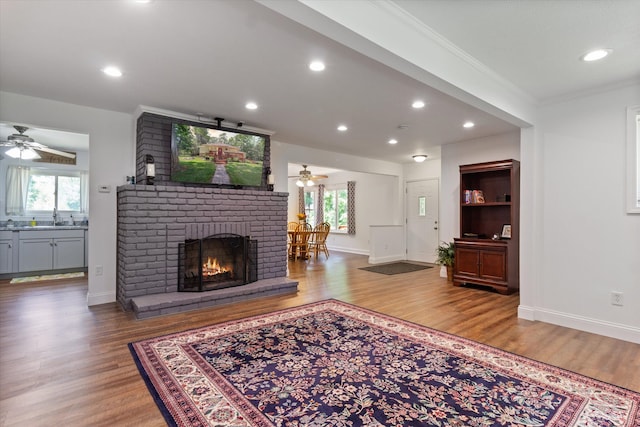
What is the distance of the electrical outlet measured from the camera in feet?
10.4

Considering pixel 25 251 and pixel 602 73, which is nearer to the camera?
pixel 602 73

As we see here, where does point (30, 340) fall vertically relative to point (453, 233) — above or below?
below

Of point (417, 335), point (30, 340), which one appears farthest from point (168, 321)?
point (417, 335)

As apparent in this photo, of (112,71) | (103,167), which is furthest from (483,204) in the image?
(103,167)

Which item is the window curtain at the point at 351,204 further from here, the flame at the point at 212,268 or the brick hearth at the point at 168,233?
the flame at the point at 212,268

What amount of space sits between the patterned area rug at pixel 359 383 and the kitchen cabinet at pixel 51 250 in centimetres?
465

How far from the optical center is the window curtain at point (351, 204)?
32.5ft

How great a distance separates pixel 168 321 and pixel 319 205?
303 inches

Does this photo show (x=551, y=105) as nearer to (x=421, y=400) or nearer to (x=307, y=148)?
(x=421, y=400)

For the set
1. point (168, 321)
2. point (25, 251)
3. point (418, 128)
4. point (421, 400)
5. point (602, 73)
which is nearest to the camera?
point (421, 400)

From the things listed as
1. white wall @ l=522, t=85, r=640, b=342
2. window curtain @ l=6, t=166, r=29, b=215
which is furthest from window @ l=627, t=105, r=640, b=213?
window curtain @ l=6, t=166, r=29, b=215

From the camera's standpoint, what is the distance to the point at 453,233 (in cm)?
596

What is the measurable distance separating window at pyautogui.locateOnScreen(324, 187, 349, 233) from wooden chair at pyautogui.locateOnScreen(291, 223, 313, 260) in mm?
2038

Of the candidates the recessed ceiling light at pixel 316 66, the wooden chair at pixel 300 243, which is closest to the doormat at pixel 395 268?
the wooden chair at pixel 300 243
